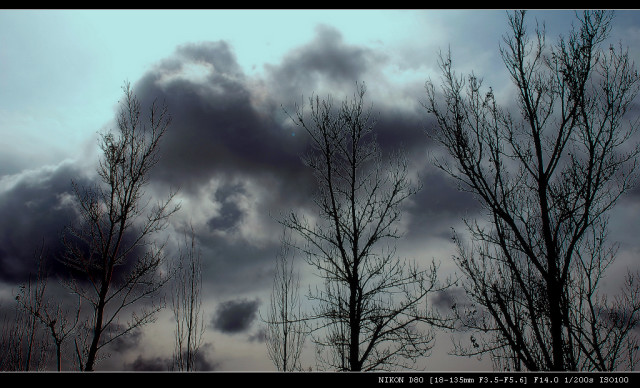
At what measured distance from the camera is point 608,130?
8148 millimetres

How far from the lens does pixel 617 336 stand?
994cm
